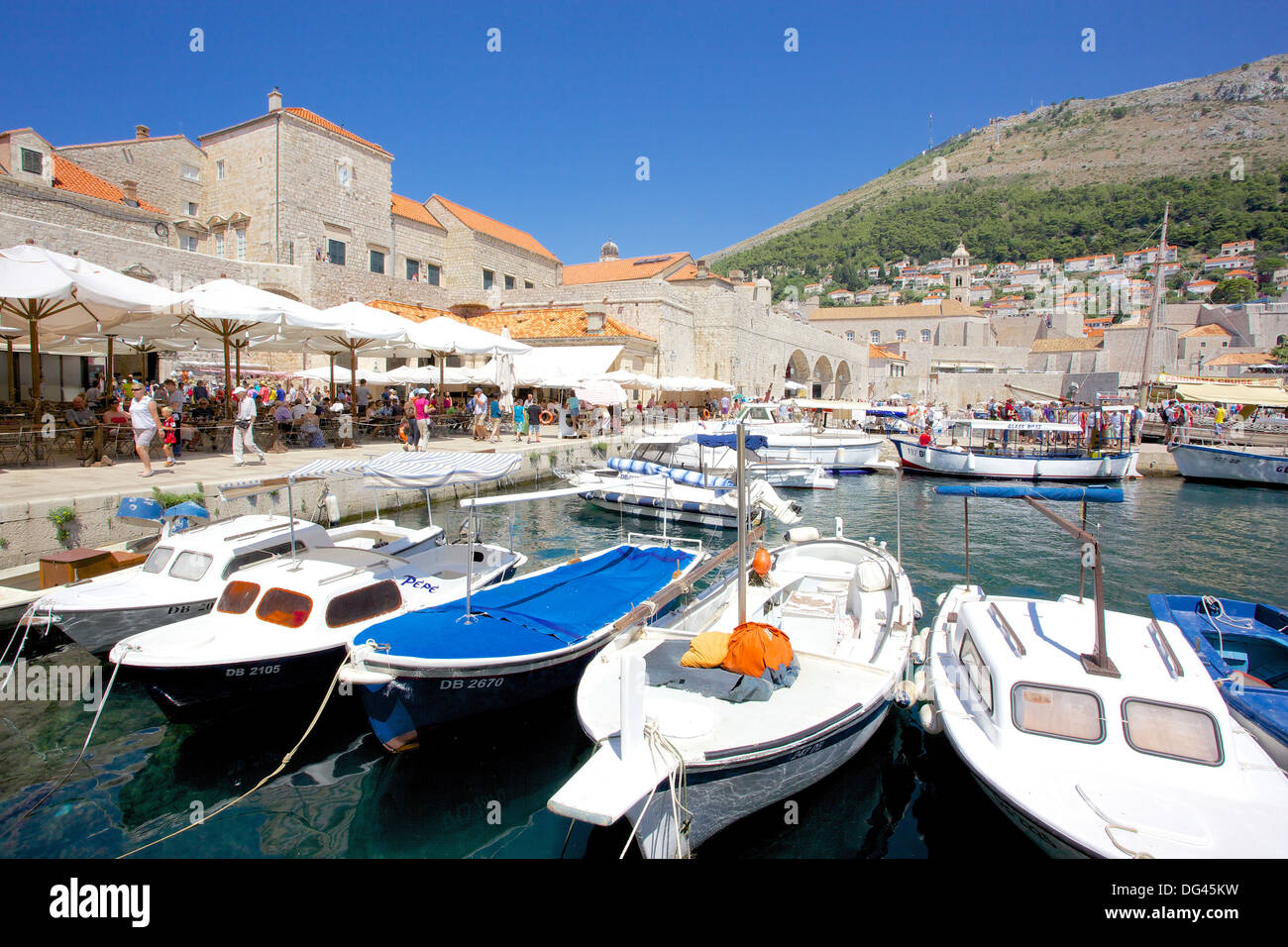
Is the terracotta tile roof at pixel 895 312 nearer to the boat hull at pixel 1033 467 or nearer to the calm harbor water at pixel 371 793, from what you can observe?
the boat hull at pixel 1033 467

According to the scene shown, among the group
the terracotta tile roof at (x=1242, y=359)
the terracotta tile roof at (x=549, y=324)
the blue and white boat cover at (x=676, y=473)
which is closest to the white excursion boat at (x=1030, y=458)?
the blue and white boat cover at (x=676, y=473)

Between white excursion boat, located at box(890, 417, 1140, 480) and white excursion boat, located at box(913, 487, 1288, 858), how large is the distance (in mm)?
17404

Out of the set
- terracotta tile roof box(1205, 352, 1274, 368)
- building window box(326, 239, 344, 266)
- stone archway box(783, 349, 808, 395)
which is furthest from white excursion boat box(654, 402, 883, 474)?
terracotta tile roof box(1205, 352, 1274, 368)

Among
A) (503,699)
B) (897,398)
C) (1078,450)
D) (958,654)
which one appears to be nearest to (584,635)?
(503,699)

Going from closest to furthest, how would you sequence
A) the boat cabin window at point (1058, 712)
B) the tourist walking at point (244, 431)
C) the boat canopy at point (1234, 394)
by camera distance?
the boat cabin window at point (1058, 712)
the tourist walking at point (244, 431)
the boat canopy at point (1234, 394)

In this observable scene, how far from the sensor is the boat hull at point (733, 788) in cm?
402

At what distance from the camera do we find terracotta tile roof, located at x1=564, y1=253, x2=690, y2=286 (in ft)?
134

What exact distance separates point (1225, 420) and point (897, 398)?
22.3 m

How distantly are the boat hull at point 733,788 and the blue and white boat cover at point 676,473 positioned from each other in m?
10.1

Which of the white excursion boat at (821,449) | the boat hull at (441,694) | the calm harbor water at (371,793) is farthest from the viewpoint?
the white excursion boat at (821,449)

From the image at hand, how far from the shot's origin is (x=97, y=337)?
16938mm

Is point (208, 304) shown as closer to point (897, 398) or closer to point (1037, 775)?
point (1037, 775)

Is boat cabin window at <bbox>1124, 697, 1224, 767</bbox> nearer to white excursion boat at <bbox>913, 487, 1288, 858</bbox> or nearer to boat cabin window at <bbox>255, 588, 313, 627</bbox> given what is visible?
white excursion boat at <bbox>913, 487, 1288, 858</bbox>

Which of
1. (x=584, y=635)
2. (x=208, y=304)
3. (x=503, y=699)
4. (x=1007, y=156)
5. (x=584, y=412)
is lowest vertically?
(x=503, y=699)
